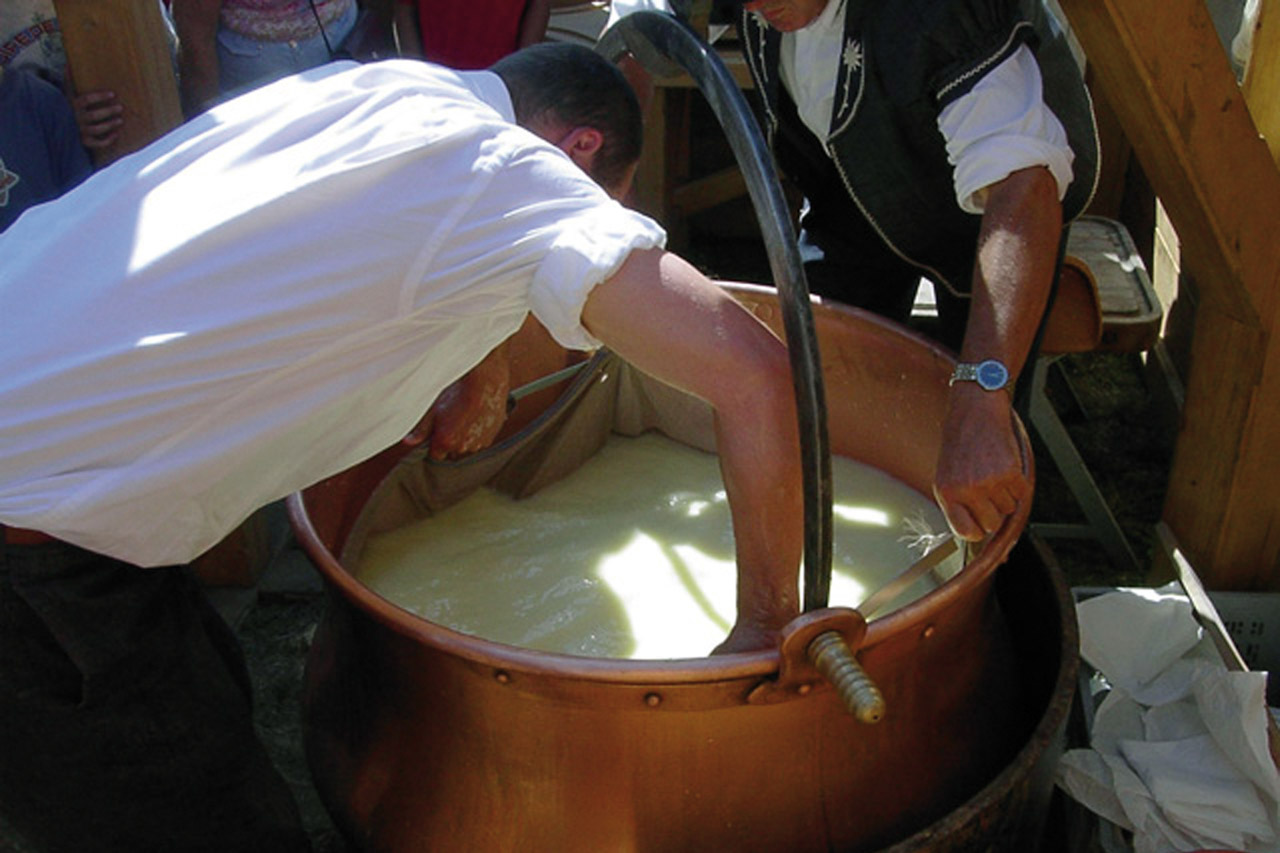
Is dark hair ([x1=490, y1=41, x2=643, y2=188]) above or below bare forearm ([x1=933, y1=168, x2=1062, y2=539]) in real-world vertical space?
above

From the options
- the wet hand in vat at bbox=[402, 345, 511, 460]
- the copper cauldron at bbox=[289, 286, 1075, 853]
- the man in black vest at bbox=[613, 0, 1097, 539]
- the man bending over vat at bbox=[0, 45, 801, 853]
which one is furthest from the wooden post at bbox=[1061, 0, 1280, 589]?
the wet hand in vat at bbox=[402, 345, 511, 460]

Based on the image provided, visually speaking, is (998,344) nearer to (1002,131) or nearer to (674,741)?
(1002,131)

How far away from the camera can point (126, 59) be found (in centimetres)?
247

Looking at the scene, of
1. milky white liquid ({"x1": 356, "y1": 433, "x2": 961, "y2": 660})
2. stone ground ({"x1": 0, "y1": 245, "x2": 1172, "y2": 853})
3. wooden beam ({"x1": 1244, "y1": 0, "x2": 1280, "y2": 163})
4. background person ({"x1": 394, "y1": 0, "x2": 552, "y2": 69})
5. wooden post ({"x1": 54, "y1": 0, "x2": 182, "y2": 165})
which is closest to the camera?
milky white liquid ({"x1": 356, "y1": 433, "x2": 961, "y2": 660})

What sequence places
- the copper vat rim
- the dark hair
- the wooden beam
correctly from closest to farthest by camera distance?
the copper vat rim < the dark hair < the wooden beam

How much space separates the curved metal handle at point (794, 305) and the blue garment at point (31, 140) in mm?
1587

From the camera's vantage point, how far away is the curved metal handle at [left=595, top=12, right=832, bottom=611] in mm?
1290

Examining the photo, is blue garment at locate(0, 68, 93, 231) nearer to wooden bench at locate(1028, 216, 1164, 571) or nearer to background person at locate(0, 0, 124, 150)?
background person at locate(0, 0, 124, 150)

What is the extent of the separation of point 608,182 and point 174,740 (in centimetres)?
97

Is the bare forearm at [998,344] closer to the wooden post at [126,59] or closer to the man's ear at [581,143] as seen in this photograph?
the man's ear at [581,143]

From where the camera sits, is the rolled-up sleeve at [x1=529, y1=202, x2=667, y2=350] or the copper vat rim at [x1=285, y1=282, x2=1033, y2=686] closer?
the rolled-up sleeve at [x1=529, y1=202, x2=667, y2=350]

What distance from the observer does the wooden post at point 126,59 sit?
2.41 m

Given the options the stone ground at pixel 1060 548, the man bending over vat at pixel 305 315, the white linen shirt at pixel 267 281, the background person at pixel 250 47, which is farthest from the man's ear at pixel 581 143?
the background person at pixel 250 47

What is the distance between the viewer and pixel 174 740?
5.53 ft
